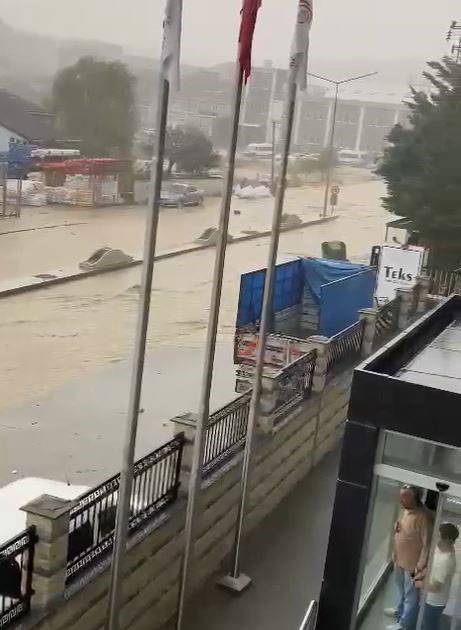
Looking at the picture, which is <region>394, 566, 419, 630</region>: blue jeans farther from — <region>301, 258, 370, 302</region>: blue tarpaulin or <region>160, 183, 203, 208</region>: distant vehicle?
<region>160, 183, 203, 208</region>: distant vehicle

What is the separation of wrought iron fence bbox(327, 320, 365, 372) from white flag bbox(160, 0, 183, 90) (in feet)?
12.4

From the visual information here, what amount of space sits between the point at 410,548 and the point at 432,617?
32 centimetres

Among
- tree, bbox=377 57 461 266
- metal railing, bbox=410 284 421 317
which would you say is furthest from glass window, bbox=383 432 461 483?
tree, bbox=377 57 461 266

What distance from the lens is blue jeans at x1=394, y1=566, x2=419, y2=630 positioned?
3064mm

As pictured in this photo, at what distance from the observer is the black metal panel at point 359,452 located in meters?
2.97

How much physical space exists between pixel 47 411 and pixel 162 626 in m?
4.49

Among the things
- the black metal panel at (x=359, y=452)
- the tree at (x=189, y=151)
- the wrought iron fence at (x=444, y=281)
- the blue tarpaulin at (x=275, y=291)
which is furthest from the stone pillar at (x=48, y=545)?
the wrought iron fence at (x=444, y=281)

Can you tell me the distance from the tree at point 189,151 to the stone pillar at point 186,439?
18.1 feet

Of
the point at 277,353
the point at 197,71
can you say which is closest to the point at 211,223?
the point at 197,71

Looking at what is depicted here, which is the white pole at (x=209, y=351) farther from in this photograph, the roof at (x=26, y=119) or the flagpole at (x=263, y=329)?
the roof at (x=26, y=119)

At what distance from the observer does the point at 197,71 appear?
830 cm

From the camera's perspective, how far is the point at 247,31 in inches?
140

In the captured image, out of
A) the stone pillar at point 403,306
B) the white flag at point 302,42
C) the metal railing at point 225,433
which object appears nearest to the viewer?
the white flag at point 302,42

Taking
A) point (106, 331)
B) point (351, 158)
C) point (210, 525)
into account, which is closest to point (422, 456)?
point (210, 525)
